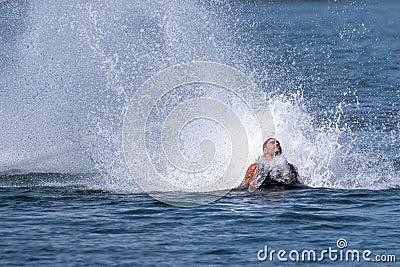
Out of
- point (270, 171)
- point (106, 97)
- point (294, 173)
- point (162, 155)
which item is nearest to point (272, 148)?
point (270, 171)

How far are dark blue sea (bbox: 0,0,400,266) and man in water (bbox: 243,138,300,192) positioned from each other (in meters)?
0.34

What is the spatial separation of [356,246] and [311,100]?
16.0 metres

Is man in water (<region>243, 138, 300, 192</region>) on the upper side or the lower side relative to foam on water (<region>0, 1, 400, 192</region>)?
lower

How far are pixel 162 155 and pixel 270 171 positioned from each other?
343 cm

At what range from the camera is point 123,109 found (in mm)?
22062

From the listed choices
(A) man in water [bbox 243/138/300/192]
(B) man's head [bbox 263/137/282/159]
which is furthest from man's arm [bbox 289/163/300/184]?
(B) man's head [bbox 263/137/282/159]

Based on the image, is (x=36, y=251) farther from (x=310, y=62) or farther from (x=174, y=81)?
(x=310, y=62)

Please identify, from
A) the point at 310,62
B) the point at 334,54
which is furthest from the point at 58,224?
the point at 334,54

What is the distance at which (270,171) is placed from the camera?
16.7 m

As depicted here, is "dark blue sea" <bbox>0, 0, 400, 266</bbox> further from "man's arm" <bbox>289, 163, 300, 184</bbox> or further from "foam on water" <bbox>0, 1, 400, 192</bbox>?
"man's arm" <bbox>289, 163, 300, 184</bbox>

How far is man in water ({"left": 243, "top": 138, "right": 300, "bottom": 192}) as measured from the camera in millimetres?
16641

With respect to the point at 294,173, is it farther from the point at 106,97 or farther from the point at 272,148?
the point at 106,97

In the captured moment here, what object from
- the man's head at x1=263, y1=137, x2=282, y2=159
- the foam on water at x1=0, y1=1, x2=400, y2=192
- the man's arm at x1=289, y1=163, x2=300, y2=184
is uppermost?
the foam on water at x1=0, y1=1, x2=400, y2=192

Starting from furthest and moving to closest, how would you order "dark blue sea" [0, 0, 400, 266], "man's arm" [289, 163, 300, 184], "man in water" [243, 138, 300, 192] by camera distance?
1. "man's arm" [289, 163, 300, 184]
2. "man in water" [243, 138, 300, 192]
3. "dark blue sea" [0, 0, 400, 266]
